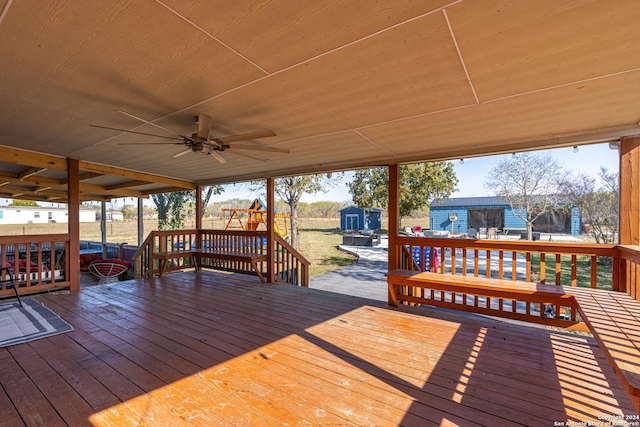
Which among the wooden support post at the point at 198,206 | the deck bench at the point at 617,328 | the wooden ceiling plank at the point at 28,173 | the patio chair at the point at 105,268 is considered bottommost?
the patio chair at the point at 105,268

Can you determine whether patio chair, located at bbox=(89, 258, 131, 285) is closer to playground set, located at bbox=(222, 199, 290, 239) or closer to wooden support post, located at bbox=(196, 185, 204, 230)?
wooden support post, located at bbox=(196, 185, 204, 230)

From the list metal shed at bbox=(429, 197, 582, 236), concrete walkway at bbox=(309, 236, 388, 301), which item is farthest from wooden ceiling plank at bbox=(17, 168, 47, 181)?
metal shed at bbox=(429, 197, 582, 236)

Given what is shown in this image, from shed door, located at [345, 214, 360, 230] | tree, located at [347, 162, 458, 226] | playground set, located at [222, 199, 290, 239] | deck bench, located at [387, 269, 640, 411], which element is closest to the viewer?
deck bench, located at [387, 269, 640, 411]

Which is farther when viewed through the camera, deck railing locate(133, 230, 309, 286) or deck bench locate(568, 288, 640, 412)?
deck railing locate(133, 230, 309, 286)

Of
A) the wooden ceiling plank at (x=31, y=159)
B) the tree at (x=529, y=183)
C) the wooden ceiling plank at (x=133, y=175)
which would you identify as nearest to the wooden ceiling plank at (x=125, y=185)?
the wooden ceiling plank at (x=133, y=175)

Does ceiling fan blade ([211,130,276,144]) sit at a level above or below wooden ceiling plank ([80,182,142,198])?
above

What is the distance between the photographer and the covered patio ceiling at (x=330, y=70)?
1.40 meters

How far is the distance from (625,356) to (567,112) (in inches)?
81.5

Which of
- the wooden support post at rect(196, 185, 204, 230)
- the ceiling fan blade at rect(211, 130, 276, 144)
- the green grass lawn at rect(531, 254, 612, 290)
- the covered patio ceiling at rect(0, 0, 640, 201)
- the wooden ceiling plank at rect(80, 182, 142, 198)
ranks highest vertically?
the covered patio ceiling at rect(0, 0, 640, 201)

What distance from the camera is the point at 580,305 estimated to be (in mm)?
2350

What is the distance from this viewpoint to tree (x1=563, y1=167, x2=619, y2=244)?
339 inches

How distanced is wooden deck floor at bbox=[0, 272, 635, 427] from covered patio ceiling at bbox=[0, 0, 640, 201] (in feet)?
7.03

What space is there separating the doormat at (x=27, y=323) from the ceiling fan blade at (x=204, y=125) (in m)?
2.47

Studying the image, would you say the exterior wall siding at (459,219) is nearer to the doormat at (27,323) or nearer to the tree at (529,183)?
the tree at (529,183)
